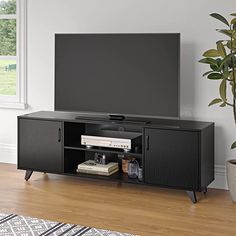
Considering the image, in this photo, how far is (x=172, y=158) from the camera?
13.5 feet

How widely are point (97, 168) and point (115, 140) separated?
1.04 ft

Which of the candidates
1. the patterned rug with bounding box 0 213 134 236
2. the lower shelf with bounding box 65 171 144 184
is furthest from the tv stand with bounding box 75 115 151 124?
the patterned rug with bounding box 0 213 134 236

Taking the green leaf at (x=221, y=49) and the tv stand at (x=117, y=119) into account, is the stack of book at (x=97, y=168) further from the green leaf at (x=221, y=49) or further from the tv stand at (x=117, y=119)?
the green leaf at (x=221, y=49)

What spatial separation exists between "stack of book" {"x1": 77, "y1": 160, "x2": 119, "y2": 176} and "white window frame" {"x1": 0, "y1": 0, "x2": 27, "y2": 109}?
109 centimetres

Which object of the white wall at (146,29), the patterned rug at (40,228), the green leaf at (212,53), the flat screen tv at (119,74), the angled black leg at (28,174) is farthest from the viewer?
the angled black leg at (28,174)

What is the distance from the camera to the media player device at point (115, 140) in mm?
4367

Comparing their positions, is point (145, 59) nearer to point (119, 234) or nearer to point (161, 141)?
point (161, 141)

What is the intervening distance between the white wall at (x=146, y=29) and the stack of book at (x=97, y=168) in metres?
0.80

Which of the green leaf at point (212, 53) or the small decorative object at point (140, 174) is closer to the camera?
the green leaf at point (212, 53)

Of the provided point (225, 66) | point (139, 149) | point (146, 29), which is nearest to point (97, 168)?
point (139, 149)

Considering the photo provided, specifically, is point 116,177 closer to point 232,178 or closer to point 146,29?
point 232,178

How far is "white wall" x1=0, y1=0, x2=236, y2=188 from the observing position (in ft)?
14.5

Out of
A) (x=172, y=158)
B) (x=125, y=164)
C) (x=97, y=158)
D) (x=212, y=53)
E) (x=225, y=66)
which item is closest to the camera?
(x=225, y=66)

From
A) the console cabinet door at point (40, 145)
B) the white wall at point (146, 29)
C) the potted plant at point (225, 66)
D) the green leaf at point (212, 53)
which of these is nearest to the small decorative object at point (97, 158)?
the console cabinet door at point (40, 145)
